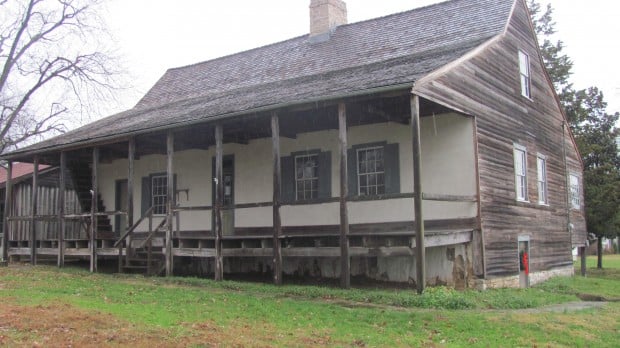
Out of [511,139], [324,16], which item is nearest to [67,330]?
[511,139]

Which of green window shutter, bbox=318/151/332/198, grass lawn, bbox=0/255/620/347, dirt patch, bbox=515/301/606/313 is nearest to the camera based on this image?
grass lawn, bbox=0/255/620/347

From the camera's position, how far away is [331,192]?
15508mm

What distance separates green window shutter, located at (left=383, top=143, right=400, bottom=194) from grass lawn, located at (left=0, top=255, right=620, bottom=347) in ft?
11.1

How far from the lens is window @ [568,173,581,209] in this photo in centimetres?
2011

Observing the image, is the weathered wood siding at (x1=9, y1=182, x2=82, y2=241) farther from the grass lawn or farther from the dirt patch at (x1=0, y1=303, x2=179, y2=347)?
the dirt patch at (x1=0, y1=303, x2=179, y2=347)

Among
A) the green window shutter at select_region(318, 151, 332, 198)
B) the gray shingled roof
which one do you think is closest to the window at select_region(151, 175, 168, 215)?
the gray shingled roof

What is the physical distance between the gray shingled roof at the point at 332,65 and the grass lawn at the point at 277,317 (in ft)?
13.1

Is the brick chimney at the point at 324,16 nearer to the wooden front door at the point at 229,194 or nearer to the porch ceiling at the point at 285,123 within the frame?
the porch ceiling at the point at 285,123

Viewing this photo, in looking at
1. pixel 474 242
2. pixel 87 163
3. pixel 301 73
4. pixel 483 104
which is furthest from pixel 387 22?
pixel 87 163

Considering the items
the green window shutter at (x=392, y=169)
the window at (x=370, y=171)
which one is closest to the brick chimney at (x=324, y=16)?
the window at (x=370, y=171)

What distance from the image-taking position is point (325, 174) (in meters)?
15.7

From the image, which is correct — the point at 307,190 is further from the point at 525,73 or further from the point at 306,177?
the point at 525,73

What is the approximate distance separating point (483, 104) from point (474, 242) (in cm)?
343

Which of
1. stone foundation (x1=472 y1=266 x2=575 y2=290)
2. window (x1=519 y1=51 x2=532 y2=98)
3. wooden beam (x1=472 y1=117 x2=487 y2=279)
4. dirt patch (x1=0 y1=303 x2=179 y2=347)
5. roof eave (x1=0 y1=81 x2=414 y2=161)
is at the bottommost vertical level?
stone foundation (x1=472 y1=266 x2=575 y2=290)
